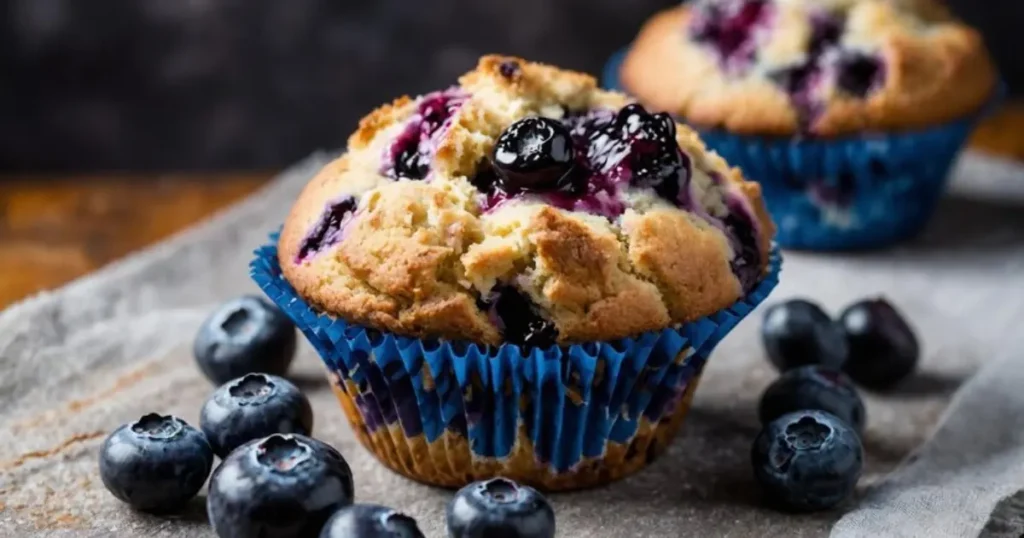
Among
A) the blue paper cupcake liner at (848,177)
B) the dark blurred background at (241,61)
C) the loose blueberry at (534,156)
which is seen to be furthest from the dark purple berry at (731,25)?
the loose blueberry at (534,156)

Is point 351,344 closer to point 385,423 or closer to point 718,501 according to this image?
point 385,423

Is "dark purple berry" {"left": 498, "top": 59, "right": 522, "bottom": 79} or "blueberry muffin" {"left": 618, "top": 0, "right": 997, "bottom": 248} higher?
"dark purple berry" {"left": 498, "top": 59, "right": 522, "bottom": 79}

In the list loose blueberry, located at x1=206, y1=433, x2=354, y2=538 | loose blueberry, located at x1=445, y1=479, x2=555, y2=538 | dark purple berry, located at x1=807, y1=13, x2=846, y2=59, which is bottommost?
dark purple berry, located at x1=807, y1=13, x2=846, y2=59

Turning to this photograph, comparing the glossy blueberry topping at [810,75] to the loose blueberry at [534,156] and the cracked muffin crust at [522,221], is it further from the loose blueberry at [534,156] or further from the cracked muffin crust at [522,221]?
the loose blueberry at [534,156]

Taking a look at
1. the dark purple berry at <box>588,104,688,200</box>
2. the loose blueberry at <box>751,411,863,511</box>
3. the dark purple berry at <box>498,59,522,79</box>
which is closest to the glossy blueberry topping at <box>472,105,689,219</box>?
the dark purple berry at <box>588,104,688,200</box>

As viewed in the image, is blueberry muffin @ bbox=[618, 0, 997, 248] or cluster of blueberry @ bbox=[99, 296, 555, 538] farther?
blueberry muffin @ bbox=[618, 0, 997, 248]

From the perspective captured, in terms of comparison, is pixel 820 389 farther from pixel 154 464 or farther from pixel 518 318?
pixel 154 464

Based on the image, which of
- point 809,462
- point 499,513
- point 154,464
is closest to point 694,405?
point 809,462

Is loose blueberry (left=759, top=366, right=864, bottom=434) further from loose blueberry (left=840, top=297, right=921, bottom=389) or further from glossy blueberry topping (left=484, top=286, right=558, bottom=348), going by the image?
glossy blueberry topping (left=484, top=286, right=558, bottom=348)
